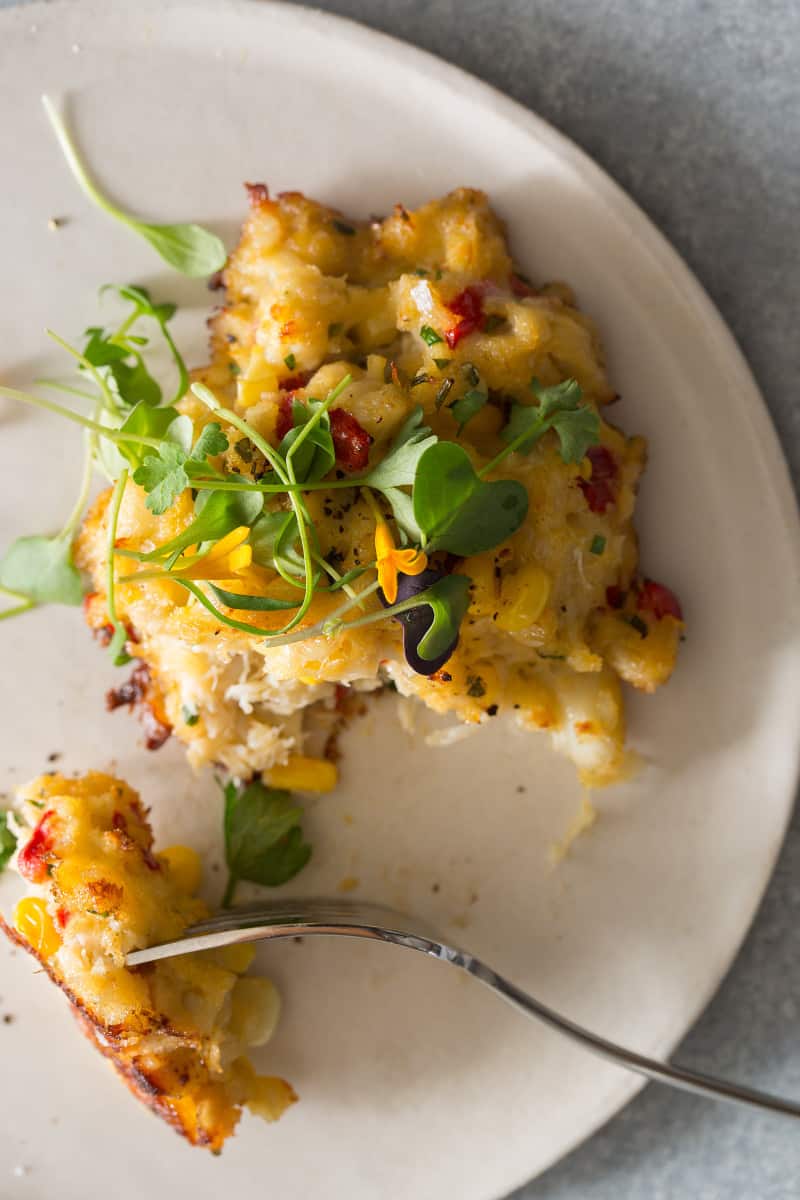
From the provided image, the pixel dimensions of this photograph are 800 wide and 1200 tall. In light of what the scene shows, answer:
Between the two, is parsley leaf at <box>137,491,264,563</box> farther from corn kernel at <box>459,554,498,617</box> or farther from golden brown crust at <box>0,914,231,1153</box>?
golden brown crust at <box>0,914,231,1153</box>

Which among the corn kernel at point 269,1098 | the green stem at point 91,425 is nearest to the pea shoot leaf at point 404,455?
the green stem at point 91,425

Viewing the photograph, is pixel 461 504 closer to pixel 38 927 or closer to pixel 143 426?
pixel 143 426

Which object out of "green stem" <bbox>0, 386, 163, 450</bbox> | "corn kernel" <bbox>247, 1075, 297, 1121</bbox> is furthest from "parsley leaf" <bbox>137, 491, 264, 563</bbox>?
"corn kernel" <bbox>247, 1075, 297, 1121</bbox>

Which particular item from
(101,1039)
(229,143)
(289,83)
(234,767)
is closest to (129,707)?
(234,767)

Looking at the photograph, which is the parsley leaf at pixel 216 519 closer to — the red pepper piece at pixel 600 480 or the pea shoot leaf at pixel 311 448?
the pea shoot leaf at pixel 311 448

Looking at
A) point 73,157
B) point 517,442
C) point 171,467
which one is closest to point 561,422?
point 517,442
